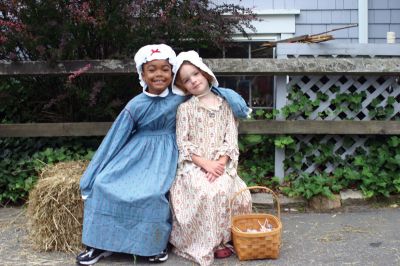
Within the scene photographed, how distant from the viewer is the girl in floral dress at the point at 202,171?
338 cm

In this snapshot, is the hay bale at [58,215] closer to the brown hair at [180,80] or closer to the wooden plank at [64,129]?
the brown hair at [180,80]

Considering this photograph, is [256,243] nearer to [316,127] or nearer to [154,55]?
[154,55]

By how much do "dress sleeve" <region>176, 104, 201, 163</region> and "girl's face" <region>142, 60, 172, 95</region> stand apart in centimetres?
21

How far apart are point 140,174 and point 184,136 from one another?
16.0 inches

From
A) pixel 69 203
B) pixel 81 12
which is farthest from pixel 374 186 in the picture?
pixel 81 12

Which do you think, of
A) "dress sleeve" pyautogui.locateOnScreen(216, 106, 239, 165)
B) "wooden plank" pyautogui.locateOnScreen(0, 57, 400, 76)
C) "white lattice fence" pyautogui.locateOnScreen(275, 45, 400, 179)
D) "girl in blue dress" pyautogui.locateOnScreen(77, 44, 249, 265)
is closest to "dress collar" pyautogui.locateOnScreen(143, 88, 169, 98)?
"girl in blue dress" pyautogui.locateOnScreen(77, 44, 249, 265)

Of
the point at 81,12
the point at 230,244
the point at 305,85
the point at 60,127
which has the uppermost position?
the point at 81,12

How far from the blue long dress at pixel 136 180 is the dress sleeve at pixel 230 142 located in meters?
0.06

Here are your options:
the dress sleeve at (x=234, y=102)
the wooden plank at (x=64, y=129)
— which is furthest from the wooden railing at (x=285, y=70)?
the dress sleeve at (x=234, y=102)

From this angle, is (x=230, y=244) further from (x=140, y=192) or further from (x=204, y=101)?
(x=204, y=101)

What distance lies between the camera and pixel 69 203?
366 centimetres

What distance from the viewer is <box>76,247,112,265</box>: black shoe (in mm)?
3414

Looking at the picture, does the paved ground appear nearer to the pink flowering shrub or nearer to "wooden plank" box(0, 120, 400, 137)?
"wooden plank" box(0, 120, 400, 137)

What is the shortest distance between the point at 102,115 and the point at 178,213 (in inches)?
74.6
